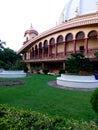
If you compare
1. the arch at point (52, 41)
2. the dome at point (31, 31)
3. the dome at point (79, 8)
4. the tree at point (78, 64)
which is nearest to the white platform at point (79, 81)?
the tree at point (78, 64)

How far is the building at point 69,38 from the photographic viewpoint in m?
28.4

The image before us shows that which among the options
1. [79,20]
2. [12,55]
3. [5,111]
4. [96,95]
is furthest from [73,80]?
[12,55]

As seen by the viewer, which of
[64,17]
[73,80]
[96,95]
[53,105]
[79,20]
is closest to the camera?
[96,95]

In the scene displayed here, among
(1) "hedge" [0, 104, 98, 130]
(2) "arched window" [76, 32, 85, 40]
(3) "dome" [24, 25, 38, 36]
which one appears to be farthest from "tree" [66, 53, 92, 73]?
(3) "dome" [24, 25, 38, 36]

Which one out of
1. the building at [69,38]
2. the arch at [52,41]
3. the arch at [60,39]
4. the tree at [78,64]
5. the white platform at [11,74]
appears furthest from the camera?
the arch at [52,41]

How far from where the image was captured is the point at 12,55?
32375 millimetres

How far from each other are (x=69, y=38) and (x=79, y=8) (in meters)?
8.89

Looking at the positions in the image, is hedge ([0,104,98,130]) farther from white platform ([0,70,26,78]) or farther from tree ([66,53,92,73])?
white platform ([0,70,26,78])

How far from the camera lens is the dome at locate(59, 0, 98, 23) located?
36.2 meters

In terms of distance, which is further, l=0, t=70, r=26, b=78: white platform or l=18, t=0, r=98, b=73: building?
l=18, t=0, r=98, b=73: building

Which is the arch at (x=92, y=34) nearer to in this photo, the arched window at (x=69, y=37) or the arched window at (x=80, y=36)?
the arched window at (x=80, y=36)

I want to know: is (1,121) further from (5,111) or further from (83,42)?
(83,42)

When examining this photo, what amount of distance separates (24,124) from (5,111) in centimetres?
96

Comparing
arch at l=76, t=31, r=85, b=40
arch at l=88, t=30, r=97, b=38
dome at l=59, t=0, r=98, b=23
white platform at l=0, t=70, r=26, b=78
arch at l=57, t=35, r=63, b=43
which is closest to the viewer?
white platform at l=0, t=70, r=26, b=78
